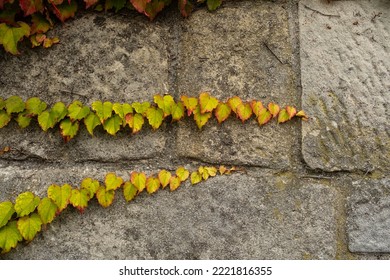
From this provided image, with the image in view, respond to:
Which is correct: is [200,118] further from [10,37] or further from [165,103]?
[10,37]

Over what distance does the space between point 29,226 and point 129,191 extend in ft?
1.22

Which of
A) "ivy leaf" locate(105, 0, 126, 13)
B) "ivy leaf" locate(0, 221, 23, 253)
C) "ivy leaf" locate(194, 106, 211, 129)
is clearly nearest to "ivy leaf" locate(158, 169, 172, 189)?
"ivy leaf" locate(194, 106, 211, 129)

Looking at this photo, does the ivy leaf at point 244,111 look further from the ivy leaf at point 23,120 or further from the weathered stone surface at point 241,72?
the ivy leaf at point 23,120

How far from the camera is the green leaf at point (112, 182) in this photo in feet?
5.93

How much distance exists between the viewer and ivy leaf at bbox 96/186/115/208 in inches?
71.2

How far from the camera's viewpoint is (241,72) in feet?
6.14

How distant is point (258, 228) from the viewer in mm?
1806

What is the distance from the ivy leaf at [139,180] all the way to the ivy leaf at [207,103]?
1.06 feet

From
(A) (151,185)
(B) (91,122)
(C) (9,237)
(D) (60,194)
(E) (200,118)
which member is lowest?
(C) (9,237)

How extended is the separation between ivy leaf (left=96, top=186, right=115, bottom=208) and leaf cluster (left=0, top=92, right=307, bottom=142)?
0.21m

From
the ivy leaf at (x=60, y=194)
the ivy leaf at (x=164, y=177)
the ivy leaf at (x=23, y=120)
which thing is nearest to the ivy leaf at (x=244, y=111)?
the ivy leaf at (x=164, y=177)

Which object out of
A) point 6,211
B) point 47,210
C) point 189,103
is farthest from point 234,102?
point 6,211

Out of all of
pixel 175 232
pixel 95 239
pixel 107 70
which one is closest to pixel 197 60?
pixel 107 70

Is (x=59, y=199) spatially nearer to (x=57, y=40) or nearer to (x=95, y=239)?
(x=95, y=239)
